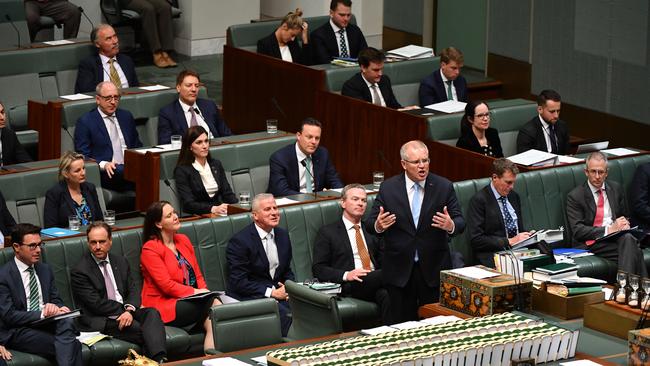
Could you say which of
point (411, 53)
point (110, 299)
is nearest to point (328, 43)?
point (411, 53)

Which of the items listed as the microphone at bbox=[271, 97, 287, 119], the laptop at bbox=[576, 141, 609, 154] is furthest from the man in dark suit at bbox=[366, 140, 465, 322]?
the microphone at bbox=[271, 97, 287, 119]

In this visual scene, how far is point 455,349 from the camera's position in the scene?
588 cm

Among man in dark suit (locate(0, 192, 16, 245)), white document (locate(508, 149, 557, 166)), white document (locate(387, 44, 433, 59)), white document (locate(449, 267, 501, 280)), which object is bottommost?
man in dark suit (locate(0, 192, 16, 245))

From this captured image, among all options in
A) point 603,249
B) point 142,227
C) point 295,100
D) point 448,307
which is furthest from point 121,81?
point 448,307

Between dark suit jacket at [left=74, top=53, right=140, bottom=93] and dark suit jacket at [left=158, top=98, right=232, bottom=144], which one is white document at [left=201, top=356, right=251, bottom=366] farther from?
dark suit jacket at [left=74, top=53, right=140, bottom=93]

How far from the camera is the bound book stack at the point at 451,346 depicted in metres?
5.82

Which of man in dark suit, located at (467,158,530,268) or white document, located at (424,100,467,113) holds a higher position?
white document, located at (424,100,467,113)

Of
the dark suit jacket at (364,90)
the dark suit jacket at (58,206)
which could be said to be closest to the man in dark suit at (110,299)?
the dark suit jacket at (58,206)

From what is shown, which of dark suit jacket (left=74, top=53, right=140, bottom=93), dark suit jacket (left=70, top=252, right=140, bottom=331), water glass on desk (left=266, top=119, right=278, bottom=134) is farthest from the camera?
dark suit jacket (left=74, top=53, right=140, bottom=93)

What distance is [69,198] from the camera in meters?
8.67

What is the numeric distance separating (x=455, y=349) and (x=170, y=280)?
8.03 ft

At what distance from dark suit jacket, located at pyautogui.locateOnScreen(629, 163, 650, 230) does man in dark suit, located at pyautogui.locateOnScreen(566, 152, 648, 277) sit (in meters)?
0.19

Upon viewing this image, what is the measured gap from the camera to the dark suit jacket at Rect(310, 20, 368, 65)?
39.0 ft

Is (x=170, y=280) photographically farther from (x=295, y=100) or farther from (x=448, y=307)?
(x=295, y=100)
